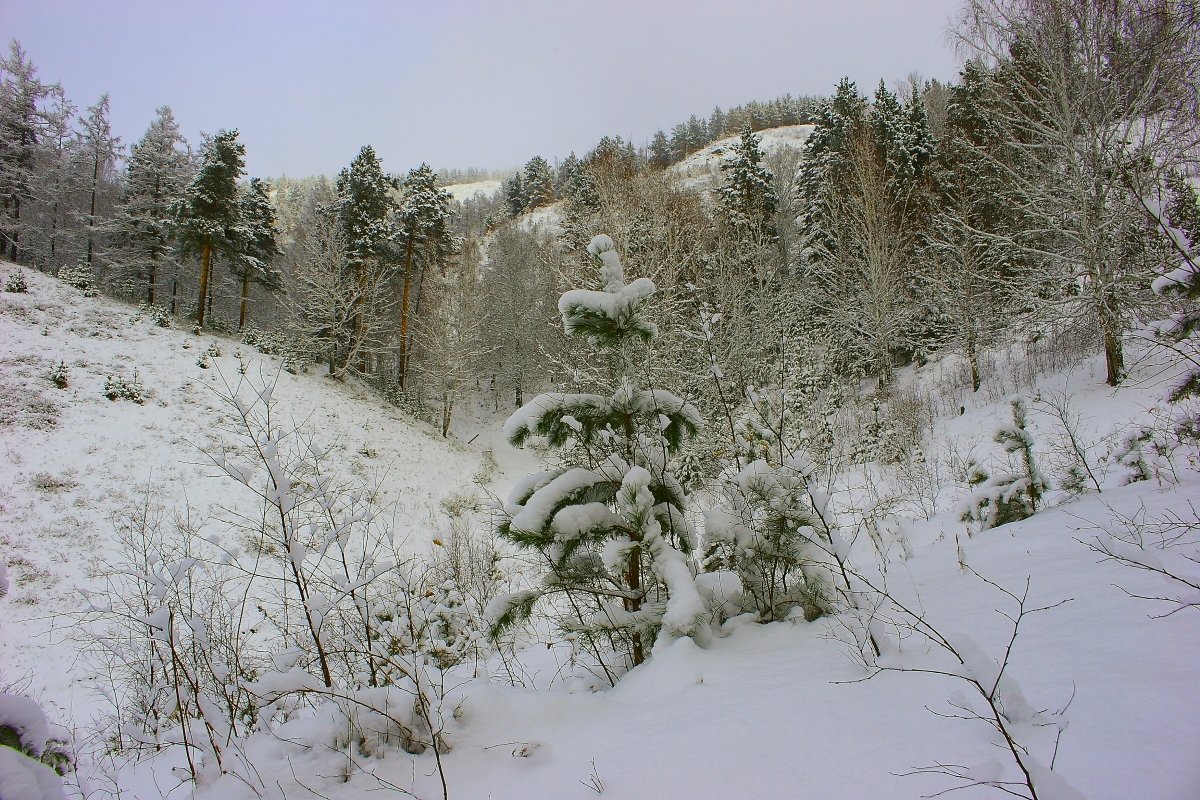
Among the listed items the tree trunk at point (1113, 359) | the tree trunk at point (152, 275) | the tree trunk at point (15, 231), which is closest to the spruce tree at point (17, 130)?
the tree trunk at point (15, 231)

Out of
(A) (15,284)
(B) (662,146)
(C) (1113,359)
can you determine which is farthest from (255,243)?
(B) (662,146)

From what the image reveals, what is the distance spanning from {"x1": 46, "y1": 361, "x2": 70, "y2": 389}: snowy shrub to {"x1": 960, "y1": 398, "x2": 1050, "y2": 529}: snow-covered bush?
22.3m

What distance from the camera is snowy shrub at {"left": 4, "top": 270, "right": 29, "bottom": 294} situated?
1833 centimetres

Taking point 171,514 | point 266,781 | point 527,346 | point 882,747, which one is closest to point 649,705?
point 882,747

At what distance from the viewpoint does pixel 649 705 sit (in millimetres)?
2402

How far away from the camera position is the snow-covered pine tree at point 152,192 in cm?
2380

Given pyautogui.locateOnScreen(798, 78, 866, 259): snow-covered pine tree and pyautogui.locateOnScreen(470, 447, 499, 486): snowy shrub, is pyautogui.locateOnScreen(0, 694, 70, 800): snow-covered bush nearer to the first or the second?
pyautogui.locateOnScreen(470, 447, 499, 486): snowy shrub

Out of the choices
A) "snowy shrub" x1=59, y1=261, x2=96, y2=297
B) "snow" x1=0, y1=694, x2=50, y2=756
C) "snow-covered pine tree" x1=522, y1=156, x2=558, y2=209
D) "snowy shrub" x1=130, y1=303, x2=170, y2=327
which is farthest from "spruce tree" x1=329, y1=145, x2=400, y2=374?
"snow-covered pine tree" x1=522, y1=156, x2=558, y2=209

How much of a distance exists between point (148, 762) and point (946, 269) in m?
19.3

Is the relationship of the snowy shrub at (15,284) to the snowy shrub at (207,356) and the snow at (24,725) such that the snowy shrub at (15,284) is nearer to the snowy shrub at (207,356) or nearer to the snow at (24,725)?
the snowy shrub at (207,356)

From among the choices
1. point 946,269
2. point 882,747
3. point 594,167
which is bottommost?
point 882,747

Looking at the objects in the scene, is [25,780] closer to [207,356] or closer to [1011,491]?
[1011,491]

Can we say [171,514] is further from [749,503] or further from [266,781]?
[749,503]

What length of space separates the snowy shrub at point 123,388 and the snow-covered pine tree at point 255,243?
8.39m
